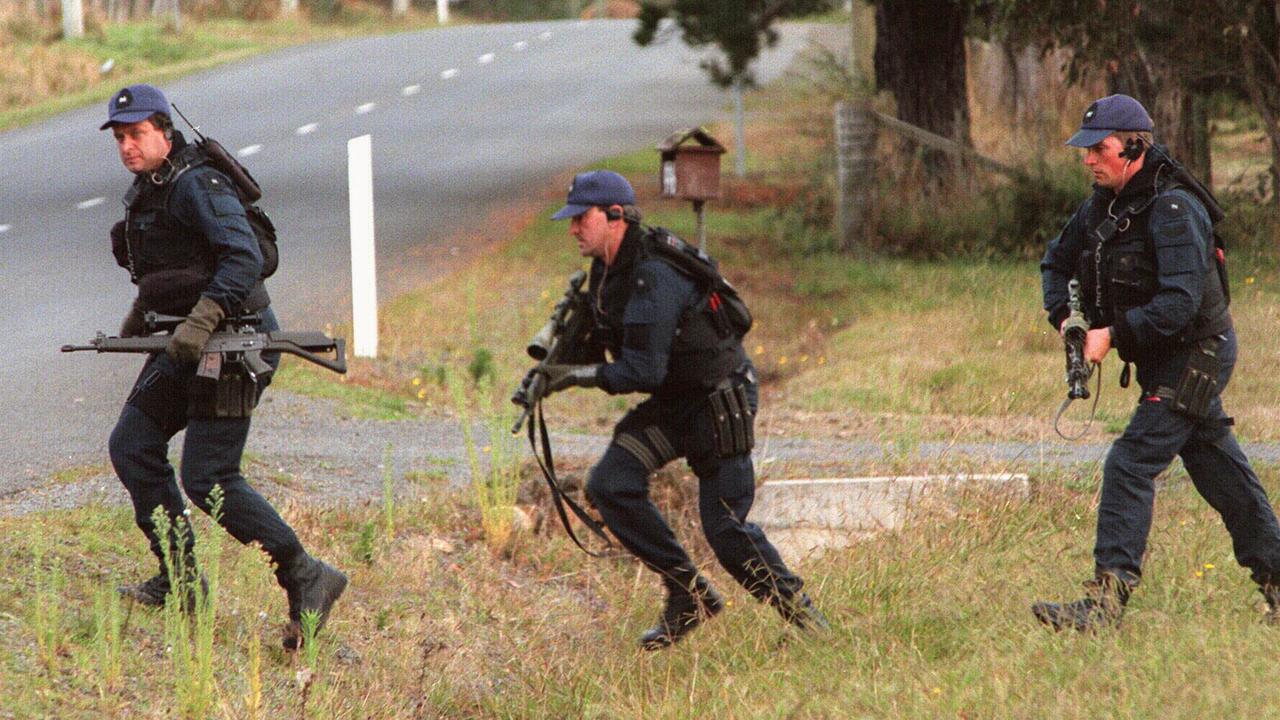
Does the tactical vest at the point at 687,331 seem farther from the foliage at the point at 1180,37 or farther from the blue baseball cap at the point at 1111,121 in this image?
the foliage at the point at 1180,37

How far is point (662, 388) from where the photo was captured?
6039 mm

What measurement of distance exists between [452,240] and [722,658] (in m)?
10.2

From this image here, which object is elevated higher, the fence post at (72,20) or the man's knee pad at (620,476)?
the man's knee pad at (620,476)

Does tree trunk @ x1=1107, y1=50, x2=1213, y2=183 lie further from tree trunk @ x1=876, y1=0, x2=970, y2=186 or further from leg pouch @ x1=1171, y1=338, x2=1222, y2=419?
leg pouch @ x1=1171, y1=338, x2=1222, y2=419

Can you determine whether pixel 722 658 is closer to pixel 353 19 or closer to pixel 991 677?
pixel 991 677

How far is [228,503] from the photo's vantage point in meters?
5.59

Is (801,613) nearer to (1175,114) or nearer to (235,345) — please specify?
(235,345)

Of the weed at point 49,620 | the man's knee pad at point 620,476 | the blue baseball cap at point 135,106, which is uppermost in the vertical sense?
the blue baseball cap at point 135,106

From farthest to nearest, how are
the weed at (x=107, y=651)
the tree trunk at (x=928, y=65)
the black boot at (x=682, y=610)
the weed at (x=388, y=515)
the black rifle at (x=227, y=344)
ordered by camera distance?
the tree trunk at (x=928, y=65) → the weed at (x=388, y=515) → the black boot at (x=682, y=610) → the black rifle at (x=227, y=344) → the weed at (x=107, y=651)

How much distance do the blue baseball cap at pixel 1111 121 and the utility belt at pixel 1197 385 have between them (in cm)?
78

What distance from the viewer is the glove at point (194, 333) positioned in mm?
5316

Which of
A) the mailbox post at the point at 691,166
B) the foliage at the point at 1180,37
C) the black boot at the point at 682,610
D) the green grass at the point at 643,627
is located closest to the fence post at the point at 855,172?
the foliage at the point at 1180,37

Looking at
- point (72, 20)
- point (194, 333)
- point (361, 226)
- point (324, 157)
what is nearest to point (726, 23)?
point (361, 226)

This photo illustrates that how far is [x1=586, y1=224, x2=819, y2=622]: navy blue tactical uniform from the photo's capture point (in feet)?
19.2
